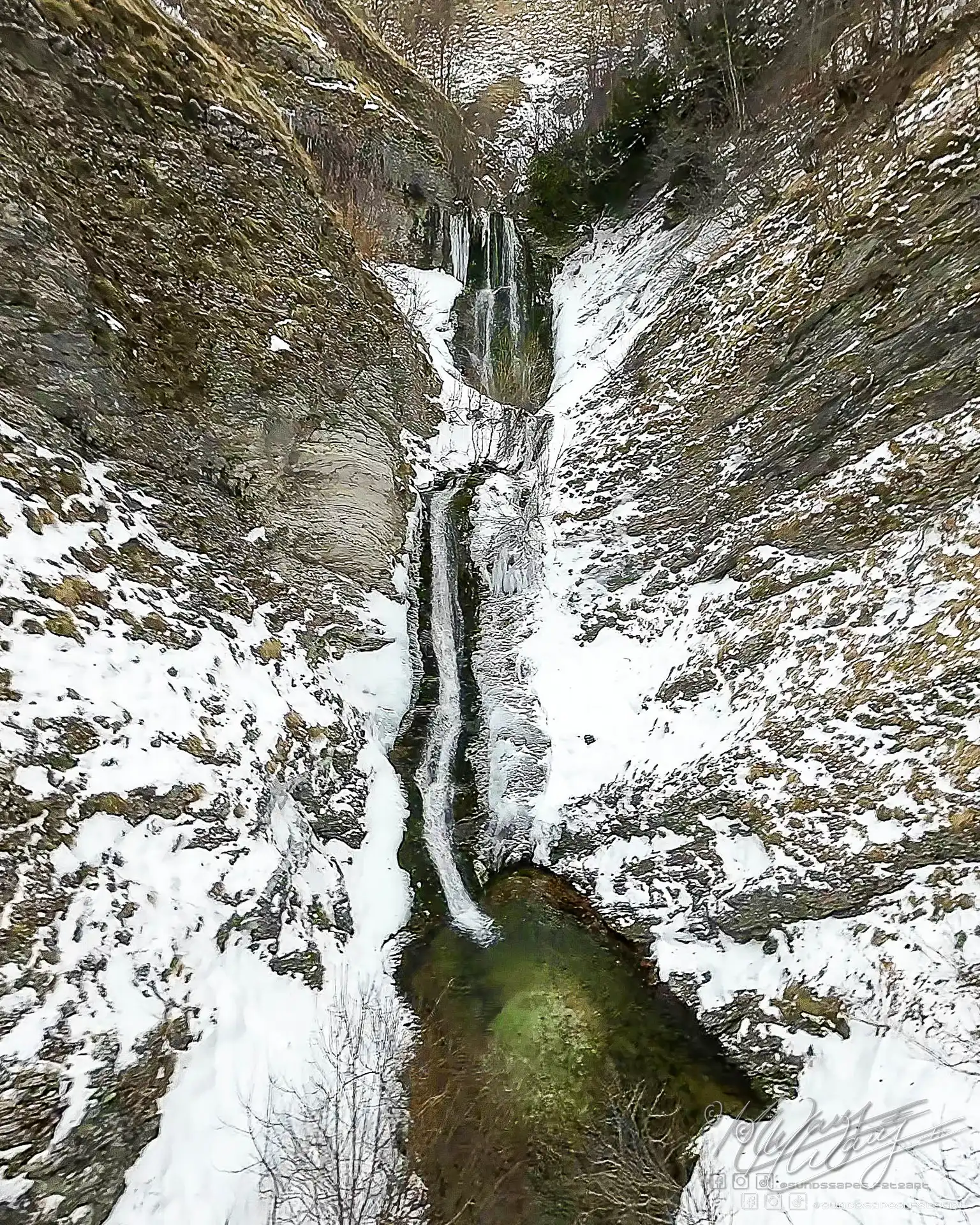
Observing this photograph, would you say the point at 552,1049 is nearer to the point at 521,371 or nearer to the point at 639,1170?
the point at 639,1170

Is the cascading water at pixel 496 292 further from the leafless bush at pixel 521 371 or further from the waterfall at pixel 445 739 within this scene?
the waterfall at pixel 445 739

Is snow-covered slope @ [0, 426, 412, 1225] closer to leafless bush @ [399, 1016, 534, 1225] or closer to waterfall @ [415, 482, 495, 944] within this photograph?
waterfall @ [415, 482, 495, 944]

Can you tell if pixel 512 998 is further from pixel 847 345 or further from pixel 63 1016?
pixel 847 345

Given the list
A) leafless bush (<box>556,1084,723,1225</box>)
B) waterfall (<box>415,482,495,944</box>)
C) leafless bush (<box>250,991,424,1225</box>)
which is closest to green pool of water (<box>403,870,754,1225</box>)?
leafless bush (<box>556,1084,723,1225</box>)

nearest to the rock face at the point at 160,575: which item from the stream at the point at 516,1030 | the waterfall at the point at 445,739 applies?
the waterfall at the point at 445,739

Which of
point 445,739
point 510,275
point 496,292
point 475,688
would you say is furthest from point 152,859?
point 510,275

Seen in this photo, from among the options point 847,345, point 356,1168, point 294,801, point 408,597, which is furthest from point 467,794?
point 847,345
